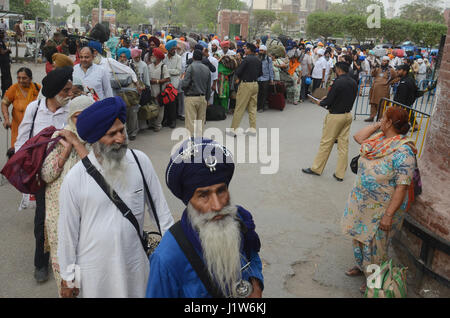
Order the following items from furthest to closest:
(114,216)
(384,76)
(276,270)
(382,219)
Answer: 1. (384,76)
2. (276,270)
3. (382,219)
4. (114,216)

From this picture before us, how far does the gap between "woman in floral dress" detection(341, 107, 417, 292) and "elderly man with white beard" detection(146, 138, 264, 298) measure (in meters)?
1.91

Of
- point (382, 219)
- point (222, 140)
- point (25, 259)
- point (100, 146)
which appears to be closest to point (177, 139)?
point (222, 140)

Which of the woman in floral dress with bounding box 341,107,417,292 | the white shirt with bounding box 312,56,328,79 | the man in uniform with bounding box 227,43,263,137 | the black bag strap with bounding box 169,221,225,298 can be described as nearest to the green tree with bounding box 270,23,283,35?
the white shirt with bounding box 312,56,328,79

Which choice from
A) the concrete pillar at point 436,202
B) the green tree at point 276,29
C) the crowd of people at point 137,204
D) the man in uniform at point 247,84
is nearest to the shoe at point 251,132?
the man in uniform at point 247,84

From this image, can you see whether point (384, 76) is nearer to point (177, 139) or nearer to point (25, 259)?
point (177, 139)

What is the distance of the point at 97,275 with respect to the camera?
7.97 feet

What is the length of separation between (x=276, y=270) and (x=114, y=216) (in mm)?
2316

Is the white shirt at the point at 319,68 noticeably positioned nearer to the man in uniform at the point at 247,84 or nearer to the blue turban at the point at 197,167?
the man in uniform at the point at 247,84

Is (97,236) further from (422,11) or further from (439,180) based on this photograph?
(422,11)

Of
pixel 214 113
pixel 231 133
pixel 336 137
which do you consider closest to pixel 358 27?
pixel 214 113

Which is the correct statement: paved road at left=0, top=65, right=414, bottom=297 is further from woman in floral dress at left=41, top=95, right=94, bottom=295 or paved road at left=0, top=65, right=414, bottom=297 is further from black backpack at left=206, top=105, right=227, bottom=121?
black backpack at left=206, top=105, right=227, bottom=121

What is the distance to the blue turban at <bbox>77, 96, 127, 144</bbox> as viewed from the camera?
2.46m

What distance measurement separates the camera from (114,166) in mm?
2459

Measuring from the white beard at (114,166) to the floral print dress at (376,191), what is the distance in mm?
2194
